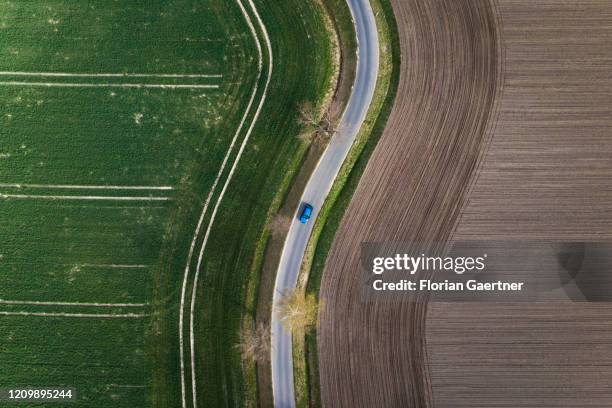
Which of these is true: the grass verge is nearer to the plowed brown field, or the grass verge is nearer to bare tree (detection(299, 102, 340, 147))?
the plowed brown field

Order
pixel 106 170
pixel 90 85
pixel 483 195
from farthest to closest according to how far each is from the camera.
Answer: pixel 90 85 → pixel 106 170 → pixel 483 195

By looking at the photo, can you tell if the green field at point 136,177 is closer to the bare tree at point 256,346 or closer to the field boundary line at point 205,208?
the field boundary line at point 205,208

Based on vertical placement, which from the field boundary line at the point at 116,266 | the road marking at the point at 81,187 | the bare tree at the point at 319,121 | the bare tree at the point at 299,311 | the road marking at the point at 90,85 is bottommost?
the bare tree at the point at 299,311

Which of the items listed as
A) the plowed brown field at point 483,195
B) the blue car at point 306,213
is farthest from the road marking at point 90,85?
the plowed brown field at point 483,195

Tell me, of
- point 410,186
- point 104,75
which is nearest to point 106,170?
point 104,75

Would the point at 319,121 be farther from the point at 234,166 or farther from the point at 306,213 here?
the point at 234,166
